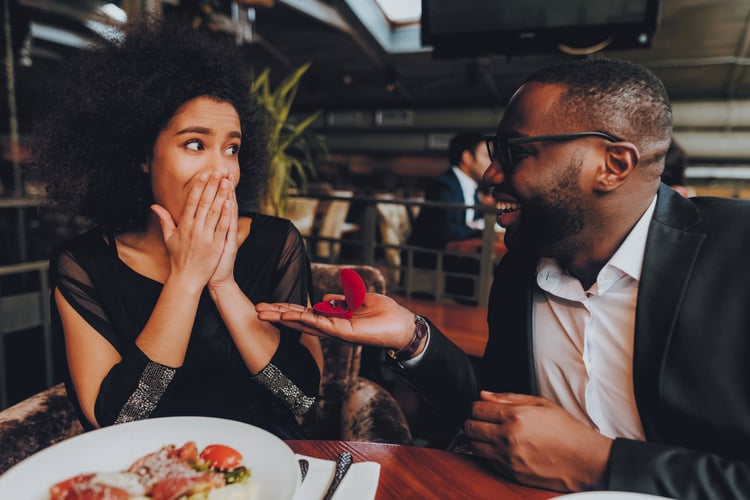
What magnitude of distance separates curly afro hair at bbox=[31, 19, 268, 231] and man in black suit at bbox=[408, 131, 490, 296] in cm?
250

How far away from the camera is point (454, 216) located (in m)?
3.86

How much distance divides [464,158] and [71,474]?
3.89m

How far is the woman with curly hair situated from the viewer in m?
1.13

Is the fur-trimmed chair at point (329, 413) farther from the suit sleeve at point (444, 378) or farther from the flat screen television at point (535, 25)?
the flat screen television at point (535, 25)

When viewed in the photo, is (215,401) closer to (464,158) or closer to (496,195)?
(496,195)

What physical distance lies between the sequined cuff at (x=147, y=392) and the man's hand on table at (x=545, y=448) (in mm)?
698

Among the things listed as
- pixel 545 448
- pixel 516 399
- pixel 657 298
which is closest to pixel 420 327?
pixel 516 399

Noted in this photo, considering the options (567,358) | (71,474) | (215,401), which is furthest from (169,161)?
(567,358)

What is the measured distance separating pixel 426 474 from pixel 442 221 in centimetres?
305

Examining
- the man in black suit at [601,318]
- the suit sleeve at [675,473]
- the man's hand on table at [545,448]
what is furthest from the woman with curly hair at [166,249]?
the suit sleeve at [675,473]

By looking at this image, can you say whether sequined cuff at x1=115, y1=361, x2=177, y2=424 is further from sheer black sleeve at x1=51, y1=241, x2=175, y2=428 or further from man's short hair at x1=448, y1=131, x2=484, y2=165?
man's short hair at x1=448, y1=131, x2=484, y2=165

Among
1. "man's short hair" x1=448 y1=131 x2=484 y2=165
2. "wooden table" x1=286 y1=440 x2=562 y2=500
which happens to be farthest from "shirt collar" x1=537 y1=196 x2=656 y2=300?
"man's short hair" x1=448 y1=131 x2=484 y2=165

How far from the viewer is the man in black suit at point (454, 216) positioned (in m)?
3.80

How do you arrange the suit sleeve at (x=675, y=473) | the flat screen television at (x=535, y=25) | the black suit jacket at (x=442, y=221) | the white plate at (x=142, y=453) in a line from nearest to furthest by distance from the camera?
the white plate at (x=142, y=453) < the suit sleeve at (x=675, y=473) < the flat screen television at (x=535, y=25) < the black suit jacket at (x=442, y=221)
